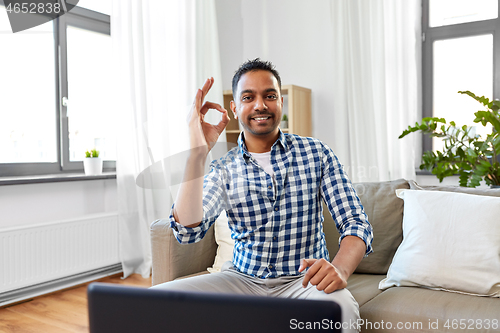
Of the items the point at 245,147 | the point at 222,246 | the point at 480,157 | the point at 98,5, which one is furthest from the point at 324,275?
the point at 98,5

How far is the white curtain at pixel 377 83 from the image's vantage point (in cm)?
314

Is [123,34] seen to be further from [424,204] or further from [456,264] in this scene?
[456,264]

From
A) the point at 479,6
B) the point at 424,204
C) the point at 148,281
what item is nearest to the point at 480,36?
the point at 479,6

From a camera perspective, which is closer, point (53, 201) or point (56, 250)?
point (56, 250)

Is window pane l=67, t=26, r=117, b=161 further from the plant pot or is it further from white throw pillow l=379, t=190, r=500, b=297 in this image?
white throw pillow l=379, t=190, r=500, b=297

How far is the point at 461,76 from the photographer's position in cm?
325

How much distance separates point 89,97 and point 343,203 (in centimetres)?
248

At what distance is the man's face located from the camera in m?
1.36

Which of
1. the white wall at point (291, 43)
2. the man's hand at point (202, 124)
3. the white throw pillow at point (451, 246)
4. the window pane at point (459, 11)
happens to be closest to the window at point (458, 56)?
the window pane at point (459, 11)

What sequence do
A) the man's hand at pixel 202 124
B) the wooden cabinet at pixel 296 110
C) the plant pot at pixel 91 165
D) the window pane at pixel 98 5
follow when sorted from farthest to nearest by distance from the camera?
the wooden cabinet at pixel 296 110 → the window pane at pixel 98 5 → the plant pot at pixel 91 165 → the man's hand at pixel 202 124

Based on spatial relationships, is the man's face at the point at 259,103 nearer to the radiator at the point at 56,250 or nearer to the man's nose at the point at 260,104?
the man's nose at the point at 260,104

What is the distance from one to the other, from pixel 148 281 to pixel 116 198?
66cm

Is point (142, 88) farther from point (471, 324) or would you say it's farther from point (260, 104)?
point (471, 324)

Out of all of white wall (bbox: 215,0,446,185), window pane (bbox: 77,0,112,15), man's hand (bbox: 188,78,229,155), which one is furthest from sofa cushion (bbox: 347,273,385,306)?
window pane (bbox: 77,0,112,15)
